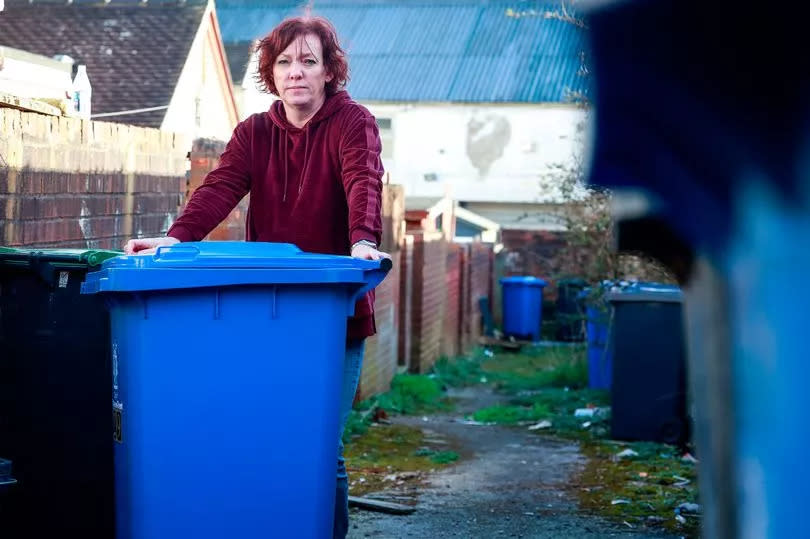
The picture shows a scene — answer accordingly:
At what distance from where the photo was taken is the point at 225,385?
3.47m

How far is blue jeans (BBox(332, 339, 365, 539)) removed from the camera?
3.91 meters

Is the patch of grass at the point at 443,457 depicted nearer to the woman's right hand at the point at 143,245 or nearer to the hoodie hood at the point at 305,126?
the hoodie hood at the point at 305,126

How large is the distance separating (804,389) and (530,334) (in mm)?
19435

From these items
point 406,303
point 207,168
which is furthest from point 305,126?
point 406,303

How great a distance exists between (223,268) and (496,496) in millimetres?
3822

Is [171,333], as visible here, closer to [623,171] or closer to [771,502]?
[623,171]

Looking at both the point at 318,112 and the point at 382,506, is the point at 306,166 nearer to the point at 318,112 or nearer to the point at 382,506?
the point at 318,112

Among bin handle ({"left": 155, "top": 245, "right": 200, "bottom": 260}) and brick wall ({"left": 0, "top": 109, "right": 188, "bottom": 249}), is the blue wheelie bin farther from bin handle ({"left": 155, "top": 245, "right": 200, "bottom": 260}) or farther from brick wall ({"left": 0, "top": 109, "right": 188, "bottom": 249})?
bin handle ({"left": 155, "top": 245, "right": 200, "bottom": 260})

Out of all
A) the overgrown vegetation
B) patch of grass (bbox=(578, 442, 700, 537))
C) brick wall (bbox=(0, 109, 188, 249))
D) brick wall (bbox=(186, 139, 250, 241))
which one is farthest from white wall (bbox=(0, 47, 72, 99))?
patch of grass (bbox=(578, 442, 700, 537))

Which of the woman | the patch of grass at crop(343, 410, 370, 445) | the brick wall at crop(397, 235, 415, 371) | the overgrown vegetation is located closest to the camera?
the woman

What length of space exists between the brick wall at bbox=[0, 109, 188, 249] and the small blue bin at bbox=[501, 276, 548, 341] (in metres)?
14.0

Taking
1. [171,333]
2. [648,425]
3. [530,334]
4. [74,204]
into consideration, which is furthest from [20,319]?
[530,334]

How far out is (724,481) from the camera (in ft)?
5.30

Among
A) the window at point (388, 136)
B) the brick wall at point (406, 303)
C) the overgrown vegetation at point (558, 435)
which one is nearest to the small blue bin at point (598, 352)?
the overgrown vegetation at point (558, 435)
